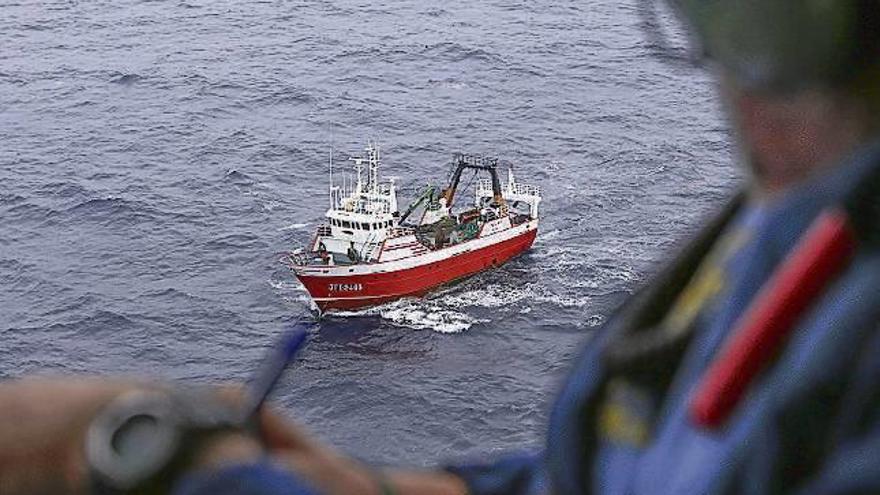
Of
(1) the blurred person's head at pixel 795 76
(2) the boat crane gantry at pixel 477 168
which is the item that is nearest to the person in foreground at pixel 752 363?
(1) the blurred person's head at pixel 795 76

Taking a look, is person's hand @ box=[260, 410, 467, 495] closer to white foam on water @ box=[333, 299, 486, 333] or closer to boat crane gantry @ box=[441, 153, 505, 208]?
white foam on water @ box=[333, 299, 486, 333]

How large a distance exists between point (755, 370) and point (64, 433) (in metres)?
0.88

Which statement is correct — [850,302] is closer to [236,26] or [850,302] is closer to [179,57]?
[179,57]

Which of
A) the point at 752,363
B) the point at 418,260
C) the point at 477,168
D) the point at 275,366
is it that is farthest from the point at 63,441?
the point at 477,168

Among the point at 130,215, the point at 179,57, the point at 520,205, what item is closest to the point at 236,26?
the point at 179,57

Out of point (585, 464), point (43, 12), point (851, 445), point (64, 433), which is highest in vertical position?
point (851, 445)

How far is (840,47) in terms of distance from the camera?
1.67m

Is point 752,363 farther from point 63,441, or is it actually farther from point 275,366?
point 63,441

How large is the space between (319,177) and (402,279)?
11644mm

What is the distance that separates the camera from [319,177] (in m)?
63.7

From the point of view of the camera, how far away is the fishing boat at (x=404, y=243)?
5297 centimetres

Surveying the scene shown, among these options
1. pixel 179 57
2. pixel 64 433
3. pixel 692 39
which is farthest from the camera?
pixel 179 57

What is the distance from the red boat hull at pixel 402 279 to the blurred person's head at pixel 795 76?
4993cm

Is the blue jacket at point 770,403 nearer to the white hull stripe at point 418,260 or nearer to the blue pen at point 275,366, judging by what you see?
the blue pen at point 275,366
